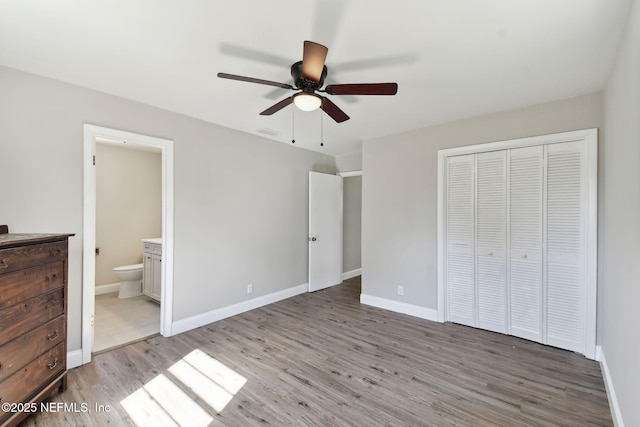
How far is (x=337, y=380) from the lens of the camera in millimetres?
2307

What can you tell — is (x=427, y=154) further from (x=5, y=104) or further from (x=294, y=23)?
(x=5, y=104)

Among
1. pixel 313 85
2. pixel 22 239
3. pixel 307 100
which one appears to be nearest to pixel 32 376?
pixel 22 239

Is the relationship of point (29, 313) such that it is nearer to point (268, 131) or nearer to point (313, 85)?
point (313, 85)

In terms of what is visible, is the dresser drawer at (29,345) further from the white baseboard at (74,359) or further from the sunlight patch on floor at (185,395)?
the sunlight patch on floor at (185,395)

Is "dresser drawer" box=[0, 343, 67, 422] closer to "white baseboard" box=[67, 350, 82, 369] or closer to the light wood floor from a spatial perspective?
the light wood floor

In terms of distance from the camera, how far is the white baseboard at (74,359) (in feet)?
7.96

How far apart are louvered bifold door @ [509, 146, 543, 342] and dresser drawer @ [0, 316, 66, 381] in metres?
4.17

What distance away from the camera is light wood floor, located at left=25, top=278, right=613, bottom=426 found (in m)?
1.89

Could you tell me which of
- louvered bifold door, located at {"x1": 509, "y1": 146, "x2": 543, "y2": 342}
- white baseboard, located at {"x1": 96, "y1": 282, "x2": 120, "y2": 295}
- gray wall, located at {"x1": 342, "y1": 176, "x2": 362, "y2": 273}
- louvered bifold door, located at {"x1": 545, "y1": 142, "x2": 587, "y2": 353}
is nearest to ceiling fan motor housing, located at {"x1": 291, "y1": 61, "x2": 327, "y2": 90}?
louvered bifold door, located at {"x1": 509, "y1": 146, "x2": 543, "y2": 342}

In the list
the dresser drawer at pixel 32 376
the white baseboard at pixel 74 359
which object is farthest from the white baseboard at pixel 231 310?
the dresser drawer at pixel 32 376

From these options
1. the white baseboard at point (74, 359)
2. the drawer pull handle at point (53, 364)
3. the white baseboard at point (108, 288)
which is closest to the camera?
the drawer pull handle at point (53, 364)

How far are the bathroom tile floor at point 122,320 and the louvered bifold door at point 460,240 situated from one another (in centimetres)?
354

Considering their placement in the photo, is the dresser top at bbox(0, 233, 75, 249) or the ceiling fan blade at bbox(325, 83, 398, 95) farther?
the ceiling fan blade at bbox(325, 83, 398, 95)

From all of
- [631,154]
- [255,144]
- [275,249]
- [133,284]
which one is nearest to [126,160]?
[133,284]
